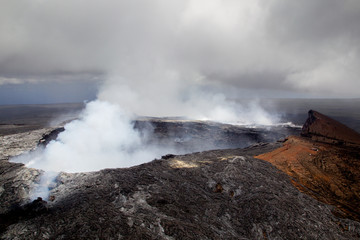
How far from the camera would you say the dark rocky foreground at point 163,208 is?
980 cm

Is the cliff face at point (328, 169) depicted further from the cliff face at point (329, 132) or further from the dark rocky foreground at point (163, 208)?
the dark rocky foreground at point (163, 208)

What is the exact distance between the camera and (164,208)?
1198 cm

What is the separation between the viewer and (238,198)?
14.6 m

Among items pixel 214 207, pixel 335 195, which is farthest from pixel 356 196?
pixel 214 207

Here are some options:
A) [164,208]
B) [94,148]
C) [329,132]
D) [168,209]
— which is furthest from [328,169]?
[94,148]

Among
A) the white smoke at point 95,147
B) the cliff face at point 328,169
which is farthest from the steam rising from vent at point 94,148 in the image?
the cliff face at point 328,169

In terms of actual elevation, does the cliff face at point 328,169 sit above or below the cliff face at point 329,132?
below

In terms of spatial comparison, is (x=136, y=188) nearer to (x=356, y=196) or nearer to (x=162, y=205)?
(x=162, y=205)

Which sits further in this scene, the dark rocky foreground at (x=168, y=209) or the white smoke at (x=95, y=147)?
the white smoke at (x=95, y=147)

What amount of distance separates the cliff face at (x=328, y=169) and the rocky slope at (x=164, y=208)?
1.58m

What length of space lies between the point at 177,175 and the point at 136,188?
4200 mm

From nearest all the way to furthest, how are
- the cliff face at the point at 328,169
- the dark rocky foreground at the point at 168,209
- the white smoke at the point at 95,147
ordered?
the dark rocky foreground at the point at 168,209 → the cliff face at the point at 328,169 → the white smoke at the point at 95,147

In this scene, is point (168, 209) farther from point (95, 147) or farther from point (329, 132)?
point (329, 132)

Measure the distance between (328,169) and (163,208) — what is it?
1691 centimetres
